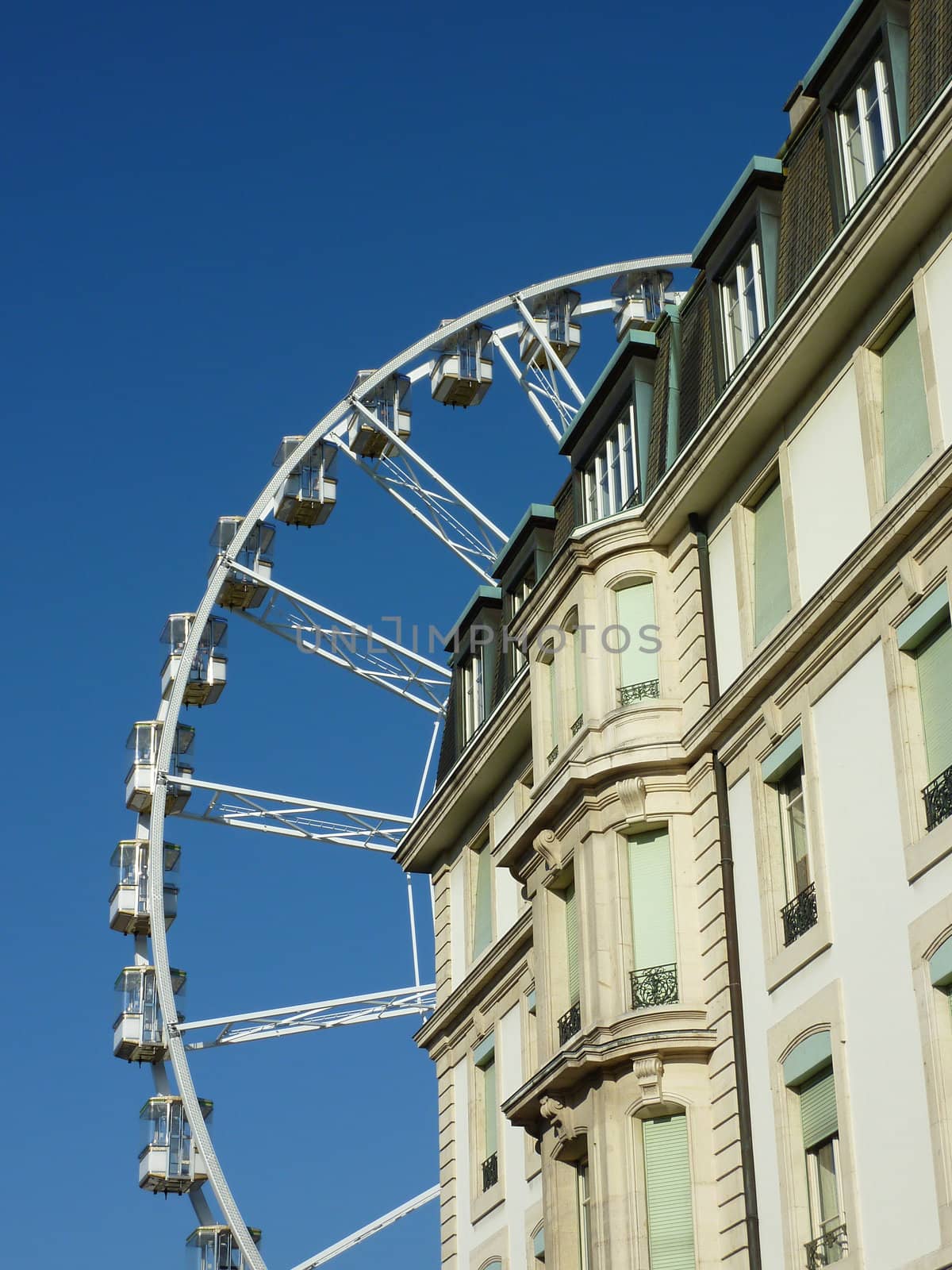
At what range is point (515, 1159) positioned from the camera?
30125 millimetres

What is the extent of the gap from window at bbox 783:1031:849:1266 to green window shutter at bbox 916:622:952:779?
3203 mm

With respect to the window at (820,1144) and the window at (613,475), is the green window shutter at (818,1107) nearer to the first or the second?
the window at (820,1144)

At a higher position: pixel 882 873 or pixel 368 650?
pixel 368 650

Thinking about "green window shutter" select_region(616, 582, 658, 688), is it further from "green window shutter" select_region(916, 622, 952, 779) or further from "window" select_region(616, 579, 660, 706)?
"green window shutter" select_region(916, 622, 952, 779)

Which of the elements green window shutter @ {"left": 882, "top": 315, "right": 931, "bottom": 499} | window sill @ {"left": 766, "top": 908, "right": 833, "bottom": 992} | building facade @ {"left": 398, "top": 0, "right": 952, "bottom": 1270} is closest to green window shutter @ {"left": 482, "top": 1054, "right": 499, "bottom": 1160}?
building facade @ {"left": 398, "top": 0, "right": 952, "bottom": 1270}

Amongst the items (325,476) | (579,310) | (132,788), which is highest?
(579,310)

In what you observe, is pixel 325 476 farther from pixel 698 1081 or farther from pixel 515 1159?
pixel 698 1081

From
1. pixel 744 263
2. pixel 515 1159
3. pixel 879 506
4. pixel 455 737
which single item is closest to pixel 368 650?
pixel 455 737

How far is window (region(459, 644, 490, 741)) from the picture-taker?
113ft

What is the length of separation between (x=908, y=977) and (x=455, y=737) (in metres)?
16.6

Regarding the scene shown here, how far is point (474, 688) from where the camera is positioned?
116 ft

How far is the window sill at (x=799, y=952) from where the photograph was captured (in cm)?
2175

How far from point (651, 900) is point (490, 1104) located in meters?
7.68

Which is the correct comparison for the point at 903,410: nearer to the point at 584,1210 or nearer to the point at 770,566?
the point at 770,566
